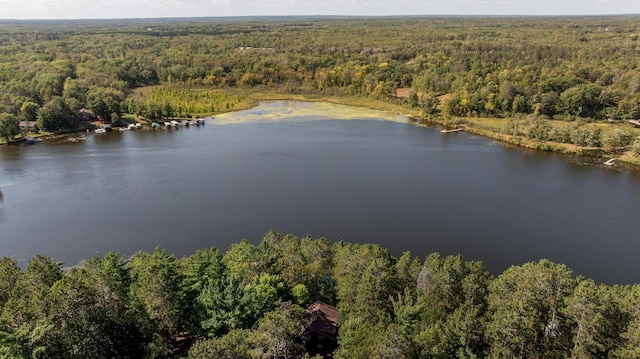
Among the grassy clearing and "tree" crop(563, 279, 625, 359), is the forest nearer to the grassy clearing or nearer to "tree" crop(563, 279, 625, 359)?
the grassy clearing

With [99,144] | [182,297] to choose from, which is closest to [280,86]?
[99,144]

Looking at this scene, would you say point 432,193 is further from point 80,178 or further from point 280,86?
point 280,86

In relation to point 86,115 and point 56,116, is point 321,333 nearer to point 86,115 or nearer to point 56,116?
point 56,116

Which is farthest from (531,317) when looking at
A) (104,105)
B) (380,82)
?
(380,82)

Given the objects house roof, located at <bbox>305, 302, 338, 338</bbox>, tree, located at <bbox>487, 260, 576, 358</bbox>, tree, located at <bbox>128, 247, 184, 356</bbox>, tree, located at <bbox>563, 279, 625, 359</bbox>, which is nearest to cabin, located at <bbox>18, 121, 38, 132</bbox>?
tree, located at <bbox>128, 247, 184, 356</bbox>

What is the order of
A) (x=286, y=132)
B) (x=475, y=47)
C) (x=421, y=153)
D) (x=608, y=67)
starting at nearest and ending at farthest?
1. (x=421, y=153)
2. (x=286, y=132)
3. (x=608, y=67)
4. (x=475, y=47)

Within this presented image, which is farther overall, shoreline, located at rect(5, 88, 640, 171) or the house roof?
shoreline, located at rect(5, 88, 640, 171)

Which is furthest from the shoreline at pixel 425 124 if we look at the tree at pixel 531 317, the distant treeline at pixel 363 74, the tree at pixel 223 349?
the tree at pixel 223 349
